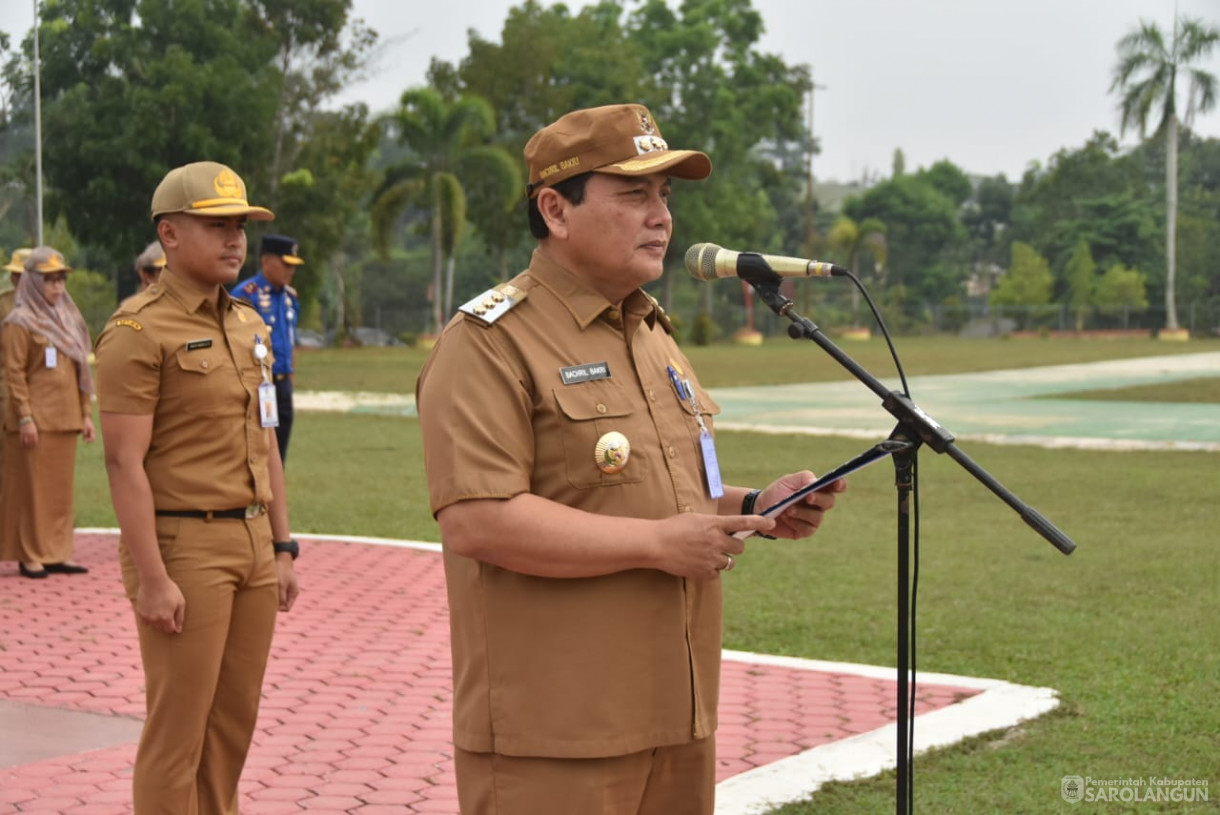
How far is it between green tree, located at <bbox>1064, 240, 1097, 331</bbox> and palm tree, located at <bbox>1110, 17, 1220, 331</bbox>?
4637mm

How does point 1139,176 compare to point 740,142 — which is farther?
point 1139,176

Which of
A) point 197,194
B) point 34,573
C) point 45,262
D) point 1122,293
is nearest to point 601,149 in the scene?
point 197,194

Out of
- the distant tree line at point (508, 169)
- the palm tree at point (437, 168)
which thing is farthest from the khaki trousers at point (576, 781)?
the palm tree at point (437, 168)

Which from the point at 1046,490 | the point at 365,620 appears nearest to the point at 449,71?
the point at 1046,490

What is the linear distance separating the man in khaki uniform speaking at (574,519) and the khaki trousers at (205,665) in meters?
1.38

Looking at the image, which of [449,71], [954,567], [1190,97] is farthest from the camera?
[1190,97]

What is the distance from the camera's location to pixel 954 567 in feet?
30.8

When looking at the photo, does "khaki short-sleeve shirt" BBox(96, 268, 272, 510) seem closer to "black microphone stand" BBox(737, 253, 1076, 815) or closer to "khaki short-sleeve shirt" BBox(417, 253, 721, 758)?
"khaki short-sleeve shirt" BBox(417, 253, 721, 758)

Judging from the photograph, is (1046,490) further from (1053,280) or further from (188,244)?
(1053,280)

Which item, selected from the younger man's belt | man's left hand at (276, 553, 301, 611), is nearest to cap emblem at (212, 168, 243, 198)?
the younger man's belt

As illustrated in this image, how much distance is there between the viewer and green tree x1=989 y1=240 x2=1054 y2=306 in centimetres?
7612

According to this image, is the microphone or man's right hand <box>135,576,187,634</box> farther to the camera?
man's right hand <box>135,576,187,634</box>

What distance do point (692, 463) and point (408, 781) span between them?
8.90 ft

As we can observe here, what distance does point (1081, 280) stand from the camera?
74375 mm
